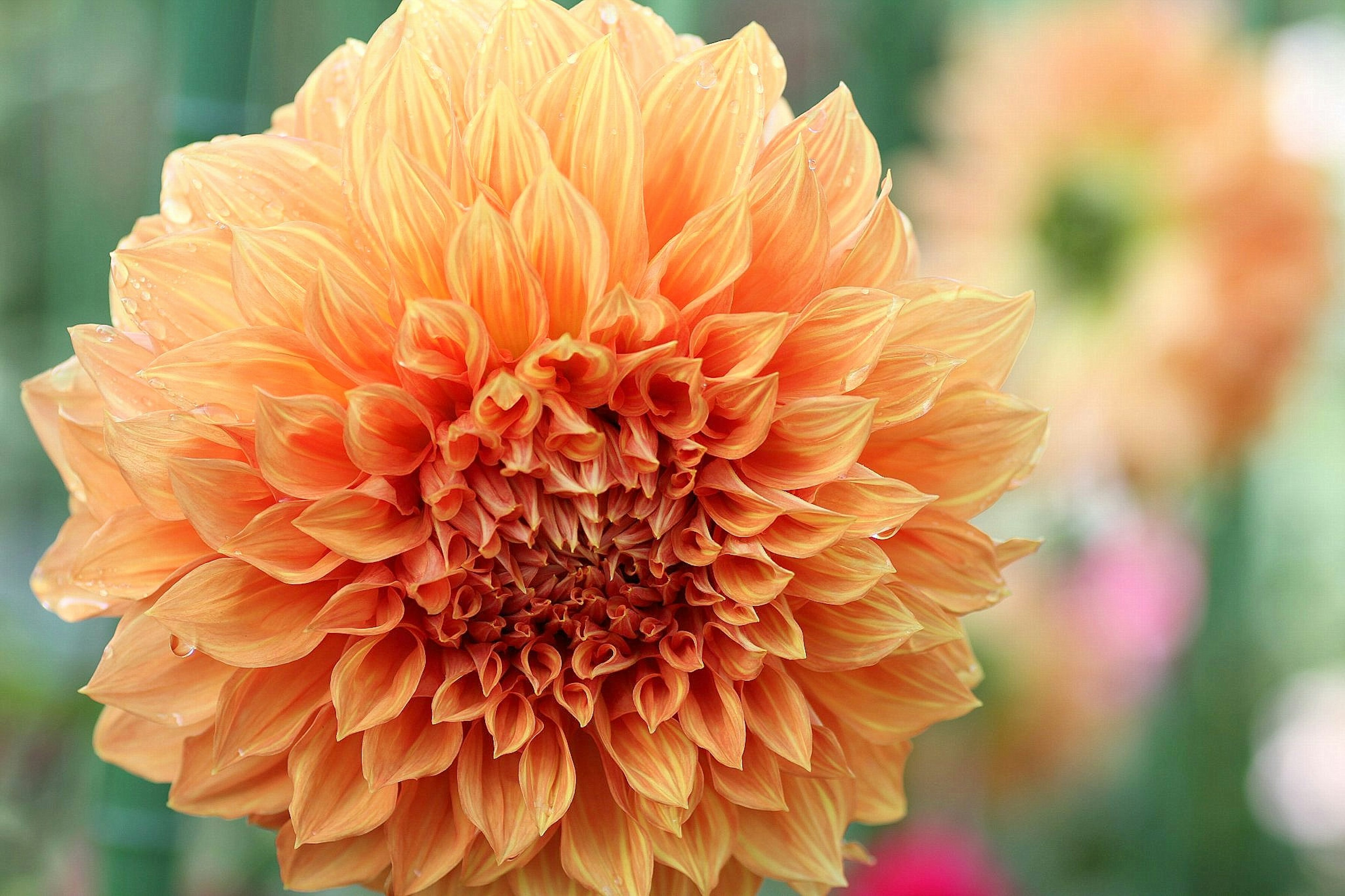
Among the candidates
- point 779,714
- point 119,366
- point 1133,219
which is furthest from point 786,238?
point 1133,219

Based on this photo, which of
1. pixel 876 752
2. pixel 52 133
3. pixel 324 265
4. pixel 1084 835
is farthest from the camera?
pixel 52 133

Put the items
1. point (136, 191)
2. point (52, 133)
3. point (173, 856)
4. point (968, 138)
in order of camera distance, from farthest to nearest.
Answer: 1. point (52, 133)
2. point (136, 191)
3. point (968, 138)
4. point (173, 856)

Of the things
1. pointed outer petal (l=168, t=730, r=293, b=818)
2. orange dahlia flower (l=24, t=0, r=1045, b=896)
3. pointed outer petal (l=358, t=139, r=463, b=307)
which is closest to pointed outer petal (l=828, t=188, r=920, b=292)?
orange dahlia flower (l=24, t=0, r=1045, b=896)

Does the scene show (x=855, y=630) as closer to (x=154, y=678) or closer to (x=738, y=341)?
(x=738, y=341)

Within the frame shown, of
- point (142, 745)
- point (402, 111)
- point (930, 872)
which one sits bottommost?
point (930, 872)

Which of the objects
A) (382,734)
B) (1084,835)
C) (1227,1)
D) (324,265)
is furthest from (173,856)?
(1227,1)

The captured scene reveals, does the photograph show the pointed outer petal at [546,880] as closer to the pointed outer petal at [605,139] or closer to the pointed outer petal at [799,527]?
the pointed outer petal at [799,527]

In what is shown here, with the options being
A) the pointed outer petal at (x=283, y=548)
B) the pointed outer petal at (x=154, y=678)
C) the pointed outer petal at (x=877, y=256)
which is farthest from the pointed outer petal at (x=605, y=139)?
the pointed outer petal at (x=154, y=678)

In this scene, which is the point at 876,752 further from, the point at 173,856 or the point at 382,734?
the point at 173,856
